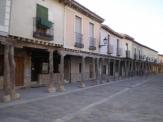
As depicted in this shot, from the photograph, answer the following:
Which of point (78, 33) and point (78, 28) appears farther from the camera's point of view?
point (78, 28)

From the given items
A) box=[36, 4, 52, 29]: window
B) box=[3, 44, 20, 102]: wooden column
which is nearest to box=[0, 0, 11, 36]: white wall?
box=[3, 44, 20, 102]: wooden column

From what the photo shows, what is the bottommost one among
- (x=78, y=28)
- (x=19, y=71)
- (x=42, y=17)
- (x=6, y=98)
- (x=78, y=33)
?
(x=6, y=98)

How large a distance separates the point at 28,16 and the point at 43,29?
1.46m

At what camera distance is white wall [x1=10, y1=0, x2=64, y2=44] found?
1248 cm

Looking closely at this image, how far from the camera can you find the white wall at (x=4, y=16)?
36.8 feet

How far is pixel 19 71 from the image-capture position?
15.8 meters

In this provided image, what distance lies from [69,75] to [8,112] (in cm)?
1393

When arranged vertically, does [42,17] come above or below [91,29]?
below

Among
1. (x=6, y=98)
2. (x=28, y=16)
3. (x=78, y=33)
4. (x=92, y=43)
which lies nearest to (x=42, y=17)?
(x=28, y=16)

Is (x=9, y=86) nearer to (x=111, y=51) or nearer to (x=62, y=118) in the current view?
(x=62, y=118)

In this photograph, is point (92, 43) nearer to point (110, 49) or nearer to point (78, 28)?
point (78, 28)

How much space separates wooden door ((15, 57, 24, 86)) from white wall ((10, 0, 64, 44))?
2341 mm

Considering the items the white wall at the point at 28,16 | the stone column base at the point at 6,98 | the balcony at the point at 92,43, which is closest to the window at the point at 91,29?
the balcony at the point at 92,43

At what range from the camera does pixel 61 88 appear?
51.0ft
